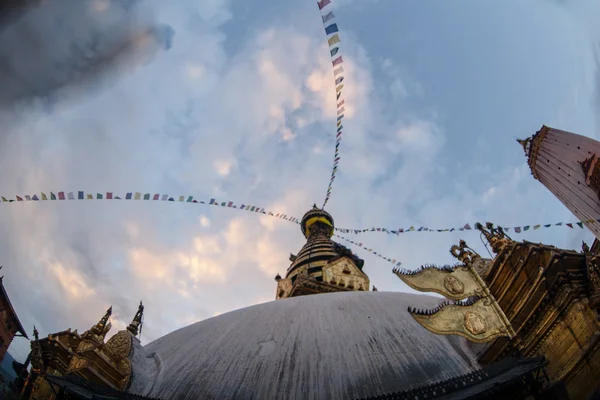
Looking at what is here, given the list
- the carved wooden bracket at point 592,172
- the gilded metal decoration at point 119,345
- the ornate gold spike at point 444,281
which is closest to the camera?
the ornate gold spike at point 444,281

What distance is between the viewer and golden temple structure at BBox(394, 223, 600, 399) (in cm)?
546

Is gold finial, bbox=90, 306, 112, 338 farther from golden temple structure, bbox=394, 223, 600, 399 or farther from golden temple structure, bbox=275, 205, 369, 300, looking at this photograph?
golden temple structure, bbox=275, 205, 369, 300

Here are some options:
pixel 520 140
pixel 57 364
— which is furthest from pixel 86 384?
pixel 520 140

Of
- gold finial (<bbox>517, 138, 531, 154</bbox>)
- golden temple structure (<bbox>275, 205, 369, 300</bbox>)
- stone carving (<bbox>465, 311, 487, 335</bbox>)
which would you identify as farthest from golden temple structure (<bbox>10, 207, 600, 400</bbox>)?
gold finial (<bbox>517, 138, 531, 154</bbox>)

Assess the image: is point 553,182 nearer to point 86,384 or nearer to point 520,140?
point 520,140

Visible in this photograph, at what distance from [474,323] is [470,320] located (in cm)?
7

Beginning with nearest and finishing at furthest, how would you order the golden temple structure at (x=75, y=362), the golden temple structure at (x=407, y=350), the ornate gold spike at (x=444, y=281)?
the golden temple structure at (x=407, y=350)
the ornate gold spike at (x=444, y=281)
the golden temple structure at (x=75, y=362)

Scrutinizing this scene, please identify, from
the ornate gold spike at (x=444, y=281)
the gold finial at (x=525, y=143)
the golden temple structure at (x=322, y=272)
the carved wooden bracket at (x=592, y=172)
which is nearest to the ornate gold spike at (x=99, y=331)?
the ornate gold spike at (x=444, y=281)

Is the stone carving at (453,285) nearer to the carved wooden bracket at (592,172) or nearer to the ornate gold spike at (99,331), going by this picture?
the ornate gold spike at (99,331)

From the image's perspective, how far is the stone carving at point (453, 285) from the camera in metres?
6.10

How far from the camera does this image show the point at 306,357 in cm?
737

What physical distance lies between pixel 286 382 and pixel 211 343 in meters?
2.65

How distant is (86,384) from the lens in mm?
6199

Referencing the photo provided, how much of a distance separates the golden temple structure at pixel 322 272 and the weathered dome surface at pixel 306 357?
10319 mm
